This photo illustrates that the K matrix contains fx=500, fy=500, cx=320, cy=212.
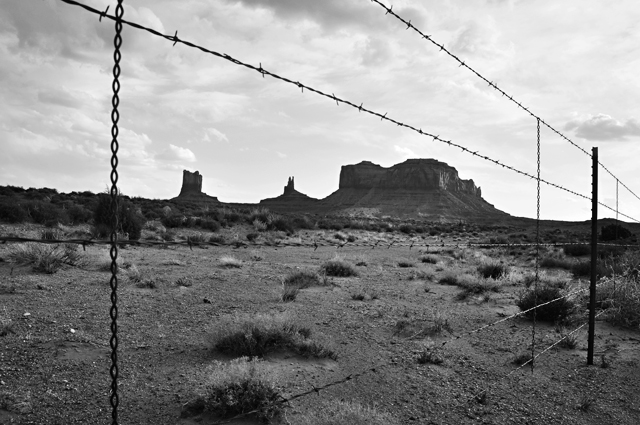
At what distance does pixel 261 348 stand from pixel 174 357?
1339 millimetres

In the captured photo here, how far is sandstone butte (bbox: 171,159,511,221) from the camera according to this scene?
125875mm

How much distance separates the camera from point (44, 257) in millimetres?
14008

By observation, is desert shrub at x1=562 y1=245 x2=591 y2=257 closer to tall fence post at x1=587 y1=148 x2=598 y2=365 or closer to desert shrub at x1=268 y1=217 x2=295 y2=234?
desert shrub at x1=268 y1=217 x2=295 y2=234

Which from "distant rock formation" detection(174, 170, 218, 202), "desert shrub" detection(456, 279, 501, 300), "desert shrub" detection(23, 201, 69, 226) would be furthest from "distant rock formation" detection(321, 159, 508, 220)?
"desert shrub" detection(456, 279, 501, 300)

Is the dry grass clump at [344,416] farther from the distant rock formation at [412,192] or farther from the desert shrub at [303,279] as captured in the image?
the distant rock formation at [412,192]

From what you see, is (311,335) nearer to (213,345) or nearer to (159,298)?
(213,345)

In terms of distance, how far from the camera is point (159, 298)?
11.8 m

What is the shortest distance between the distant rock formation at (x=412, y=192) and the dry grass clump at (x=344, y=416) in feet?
374

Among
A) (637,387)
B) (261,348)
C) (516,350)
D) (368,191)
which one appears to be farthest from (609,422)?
(368,191)

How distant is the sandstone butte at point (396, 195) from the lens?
126m

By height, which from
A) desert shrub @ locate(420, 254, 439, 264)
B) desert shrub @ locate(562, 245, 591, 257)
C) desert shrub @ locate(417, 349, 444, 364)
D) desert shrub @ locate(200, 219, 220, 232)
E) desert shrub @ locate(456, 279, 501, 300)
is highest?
desert shrub @ locate(200, 219, 220, 232)

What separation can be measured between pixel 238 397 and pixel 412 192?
140466 mm

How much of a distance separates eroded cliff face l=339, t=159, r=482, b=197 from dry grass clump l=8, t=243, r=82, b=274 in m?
135

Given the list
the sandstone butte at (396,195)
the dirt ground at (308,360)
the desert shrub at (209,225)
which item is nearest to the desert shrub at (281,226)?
the desert shrub at (209,225)
